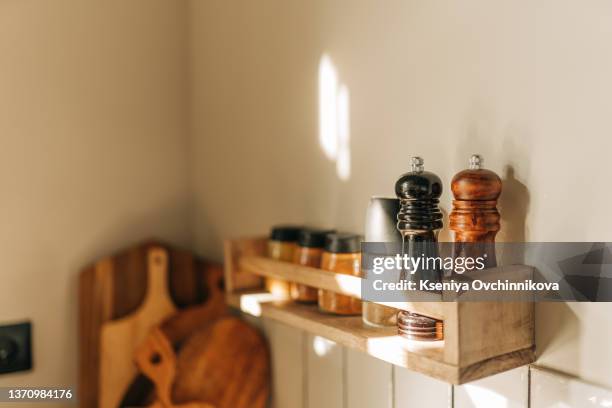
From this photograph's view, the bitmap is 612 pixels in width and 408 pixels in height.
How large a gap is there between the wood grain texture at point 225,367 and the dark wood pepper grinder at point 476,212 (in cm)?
A: 69

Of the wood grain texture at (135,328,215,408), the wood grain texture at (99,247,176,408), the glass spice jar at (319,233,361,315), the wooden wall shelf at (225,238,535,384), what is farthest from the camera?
the wood grain texture at (99,247,176,408)

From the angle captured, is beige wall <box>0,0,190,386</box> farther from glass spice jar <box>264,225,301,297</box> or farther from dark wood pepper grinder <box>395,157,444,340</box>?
dark wood pepper grinder <box>395,157,444,340</box>

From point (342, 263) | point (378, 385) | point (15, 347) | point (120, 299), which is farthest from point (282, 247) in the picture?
point (15, 347)

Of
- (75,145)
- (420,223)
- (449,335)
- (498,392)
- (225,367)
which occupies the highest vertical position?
(75,145)

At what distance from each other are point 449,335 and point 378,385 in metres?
0.38

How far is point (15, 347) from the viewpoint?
1.44 meters

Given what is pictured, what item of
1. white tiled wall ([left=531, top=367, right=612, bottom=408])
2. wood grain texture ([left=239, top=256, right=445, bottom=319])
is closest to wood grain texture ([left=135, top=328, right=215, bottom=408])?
wood grain texture ([left=239, top=256, right=445, bottom=319])

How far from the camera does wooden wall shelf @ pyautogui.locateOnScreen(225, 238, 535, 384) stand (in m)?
0.80

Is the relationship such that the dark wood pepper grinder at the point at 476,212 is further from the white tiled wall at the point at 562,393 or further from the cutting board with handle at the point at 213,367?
the cutting board with handle at the point at 213,367

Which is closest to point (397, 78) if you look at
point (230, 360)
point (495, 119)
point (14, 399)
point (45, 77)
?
point (495, 119)

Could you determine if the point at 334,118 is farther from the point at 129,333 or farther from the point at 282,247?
the point at 129,333

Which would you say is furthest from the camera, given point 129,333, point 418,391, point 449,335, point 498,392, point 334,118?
point 129,333

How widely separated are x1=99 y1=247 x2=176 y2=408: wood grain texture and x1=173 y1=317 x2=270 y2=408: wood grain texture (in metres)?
0.16

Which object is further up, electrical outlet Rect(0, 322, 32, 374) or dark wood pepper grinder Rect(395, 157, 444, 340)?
dark wood pepper grinder Rect(395, 157, 444, 340)
